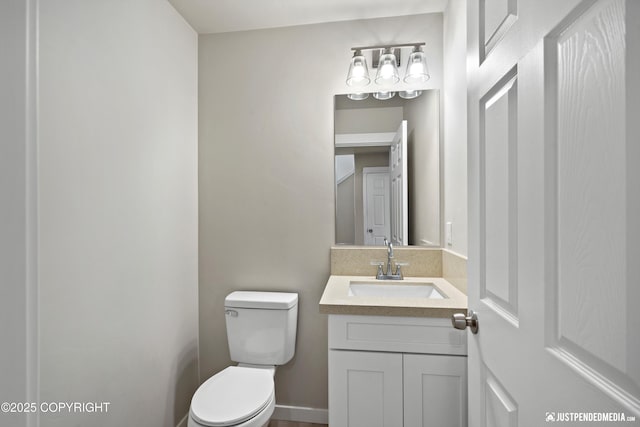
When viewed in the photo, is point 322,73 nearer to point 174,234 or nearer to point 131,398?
point 174,234

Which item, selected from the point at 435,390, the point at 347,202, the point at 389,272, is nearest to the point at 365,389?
the point at 435,390

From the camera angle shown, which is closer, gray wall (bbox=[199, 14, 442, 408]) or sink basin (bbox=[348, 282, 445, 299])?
sink basin (bbox=[348, 282, 445, 299])

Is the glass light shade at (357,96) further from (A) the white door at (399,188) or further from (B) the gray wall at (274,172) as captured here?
(A) the white door at (399,188)

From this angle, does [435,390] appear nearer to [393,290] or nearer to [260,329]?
[393,290]

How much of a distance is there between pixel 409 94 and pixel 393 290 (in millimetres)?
1150

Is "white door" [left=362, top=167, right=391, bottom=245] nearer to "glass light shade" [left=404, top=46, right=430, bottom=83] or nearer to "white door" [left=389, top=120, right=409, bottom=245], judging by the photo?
"white door" [left=389, top=120, right=409, bottom=245]

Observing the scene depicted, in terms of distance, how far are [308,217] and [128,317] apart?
1.06 m

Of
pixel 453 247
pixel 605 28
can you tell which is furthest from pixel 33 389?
pixel 453 247

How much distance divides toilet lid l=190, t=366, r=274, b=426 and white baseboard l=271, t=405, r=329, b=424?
53cm

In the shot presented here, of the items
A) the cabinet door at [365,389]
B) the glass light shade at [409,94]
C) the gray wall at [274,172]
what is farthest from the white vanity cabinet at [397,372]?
the glass light shade at [409,94]

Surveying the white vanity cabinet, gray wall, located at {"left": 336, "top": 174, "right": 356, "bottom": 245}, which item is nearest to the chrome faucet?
gray wall, located at {"left": 336, "top": 174, "right": 356, "bottom": 245}

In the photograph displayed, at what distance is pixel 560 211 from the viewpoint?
53cm

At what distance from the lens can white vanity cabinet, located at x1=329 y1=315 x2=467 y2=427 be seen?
1278 mm

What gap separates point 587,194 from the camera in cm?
47
